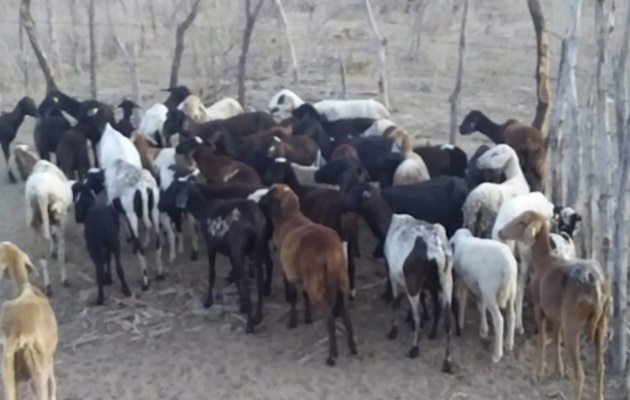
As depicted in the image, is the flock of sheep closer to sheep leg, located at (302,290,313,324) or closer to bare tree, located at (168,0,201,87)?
sheep leg, located at (302,290,313,324)

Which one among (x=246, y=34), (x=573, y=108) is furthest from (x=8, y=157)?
(x=573, y=108)

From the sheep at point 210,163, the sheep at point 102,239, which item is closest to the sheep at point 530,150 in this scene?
the sheep at point 210,163

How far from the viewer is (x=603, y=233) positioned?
337 inches

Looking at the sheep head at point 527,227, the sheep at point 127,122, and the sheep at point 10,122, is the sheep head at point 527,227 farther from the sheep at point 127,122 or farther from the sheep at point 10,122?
the sheep at point 10,122

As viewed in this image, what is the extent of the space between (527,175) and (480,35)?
35.7 feet

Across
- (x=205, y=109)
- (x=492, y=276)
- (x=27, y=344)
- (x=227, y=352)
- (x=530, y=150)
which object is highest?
(x=205, y=109)

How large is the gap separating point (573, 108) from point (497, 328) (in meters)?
2.40

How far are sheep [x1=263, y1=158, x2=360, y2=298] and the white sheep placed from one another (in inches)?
126

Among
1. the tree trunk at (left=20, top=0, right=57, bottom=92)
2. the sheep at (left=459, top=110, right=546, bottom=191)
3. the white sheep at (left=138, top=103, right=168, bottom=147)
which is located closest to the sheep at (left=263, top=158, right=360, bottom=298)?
the sheep at (left=459, top=110, right=546, bottom=191)

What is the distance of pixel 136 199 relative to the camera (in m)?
9.71

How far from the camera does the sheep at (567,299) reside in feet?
23.7

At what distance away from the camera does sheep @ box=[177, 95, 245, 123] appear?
42.6 feet

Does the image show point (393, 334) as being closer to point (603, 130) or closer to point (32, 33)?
point (603, 130)

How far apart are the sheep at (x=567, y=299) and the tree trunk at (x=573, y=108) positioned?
180 centimetres
